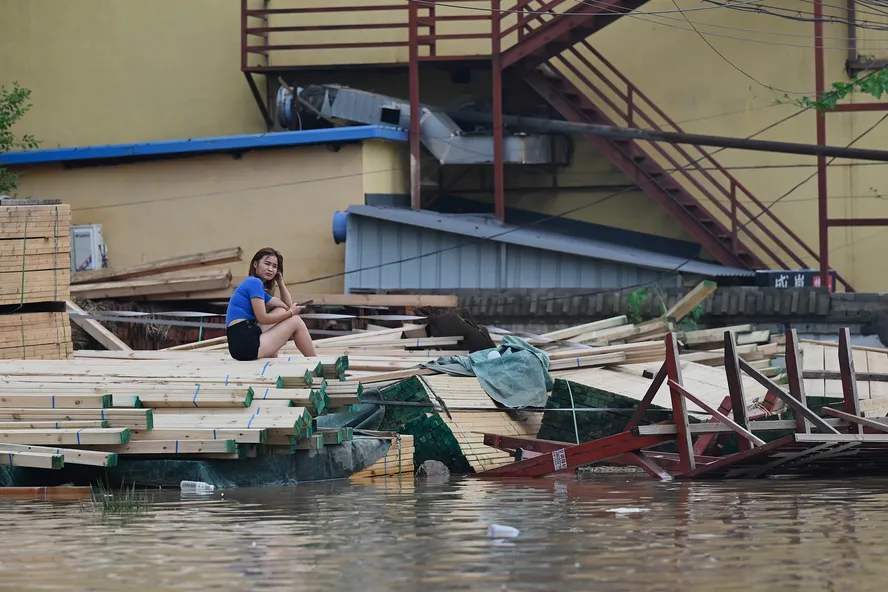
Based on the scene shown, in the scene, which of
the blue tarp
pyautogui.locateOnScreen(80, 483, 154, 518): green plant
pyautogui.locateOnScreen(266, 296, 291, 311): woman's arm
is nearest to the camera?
pyautogui.locateOnScreen(80, 483, 154, 518): green plant

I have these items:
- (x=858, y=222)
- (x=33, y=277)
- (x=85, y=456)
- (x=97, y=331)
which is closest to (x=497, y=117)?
(x=858, y=222)

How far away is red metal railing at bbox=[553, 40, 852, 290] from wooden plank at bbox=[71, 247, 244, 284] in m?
6.82

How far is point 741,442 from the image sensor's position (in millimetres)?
12039

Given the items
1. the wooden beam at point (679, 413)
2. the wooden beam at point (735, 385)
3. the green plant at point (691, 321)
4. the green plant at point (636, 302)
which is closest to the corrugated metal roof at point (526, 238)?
the green plant at point (636, 302)

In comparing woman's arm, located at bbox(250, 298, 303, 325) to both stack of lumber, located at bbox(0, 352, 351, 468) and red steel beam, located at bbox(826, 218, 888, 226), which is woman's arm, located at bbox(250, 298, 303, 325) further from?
red steel beam, located at bbox(826, 218, 888, 226)

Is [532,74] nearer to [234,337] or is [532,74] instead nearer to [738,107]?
[738,107]

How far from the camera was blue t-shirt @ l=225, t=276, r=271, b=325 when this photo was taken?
13.4 metres

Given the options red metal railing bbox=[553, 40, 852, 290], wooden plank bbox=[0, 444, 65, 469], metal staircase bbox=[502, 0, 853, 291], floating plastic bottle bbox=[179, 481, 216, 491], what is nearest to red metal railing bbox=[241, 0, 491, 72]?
metal staircase bbox=[502, 0, 853, 291]

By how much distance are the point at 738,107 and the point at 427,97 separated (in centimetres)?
544

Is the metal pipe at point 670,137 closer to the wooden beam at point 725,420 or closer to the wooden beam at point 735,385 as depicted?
the wooden beam at point 735,385

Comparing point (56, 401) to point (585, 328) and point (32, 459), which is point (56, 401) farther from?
point (585, 328)

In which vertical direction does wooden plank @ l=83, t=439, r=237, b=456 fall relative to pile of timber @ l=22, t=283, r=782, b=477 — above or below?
below

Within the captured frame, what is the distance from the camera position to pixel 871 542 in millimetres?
7438

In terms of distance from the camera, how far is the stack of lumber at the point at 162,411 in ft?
36.1
